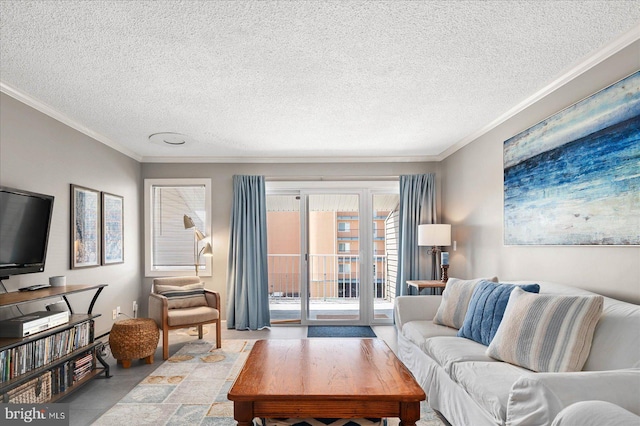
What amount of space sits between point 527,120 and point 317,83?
1.91 meters

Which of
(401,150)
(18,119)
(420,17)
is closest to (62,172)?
(18,119)

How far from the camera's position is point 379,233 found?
566cm

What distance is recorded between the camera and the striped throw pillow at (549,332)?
197cm

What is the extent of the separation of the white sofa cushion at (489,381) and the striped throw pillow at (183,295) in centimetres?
318

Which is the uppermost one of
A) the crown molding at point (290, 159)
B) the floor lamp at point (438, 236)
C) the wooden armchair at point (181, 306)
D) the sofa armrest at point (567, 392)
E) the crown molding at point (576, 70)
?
the crown molding at point (576, 70)

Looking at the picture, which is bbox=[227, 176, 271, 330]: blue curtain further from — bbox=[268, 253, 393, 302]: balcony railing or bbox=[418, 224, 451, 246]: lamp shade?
bbox=[418, 224, 451, 246]: lamp shade

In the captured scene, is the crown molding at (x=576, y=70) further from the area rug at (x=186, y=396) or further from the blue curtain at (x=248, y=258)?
the blue curtain at (x=248, y=258)

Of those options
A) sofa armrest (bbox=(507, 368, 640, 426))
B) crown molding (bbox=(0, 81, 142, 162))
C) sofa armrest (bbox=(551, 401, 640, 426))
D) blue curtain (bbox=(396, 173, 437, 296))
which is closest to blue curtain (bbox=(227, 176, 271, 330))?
crown molding (bbox=(0, 81, 142, 162))

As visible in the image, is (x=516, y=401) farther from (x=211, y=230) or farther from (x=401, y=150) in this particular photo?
(x=211, y=230)

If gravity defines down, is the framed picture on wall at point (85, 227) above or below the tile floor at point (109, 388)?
above

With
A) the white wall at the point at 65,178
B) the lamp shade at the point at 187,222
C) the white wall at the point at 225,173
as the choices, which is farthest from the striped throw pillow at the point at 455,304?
the white wall at the point at 65,178

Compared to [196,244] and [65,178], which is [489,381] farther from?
[196,244]

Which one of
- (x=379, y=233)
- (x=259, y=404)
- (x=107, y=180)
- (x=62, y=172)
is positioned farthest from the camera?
(x=379, y=233)

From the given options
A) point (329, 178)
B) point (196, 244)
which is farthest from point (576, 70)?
point (196, 244)
